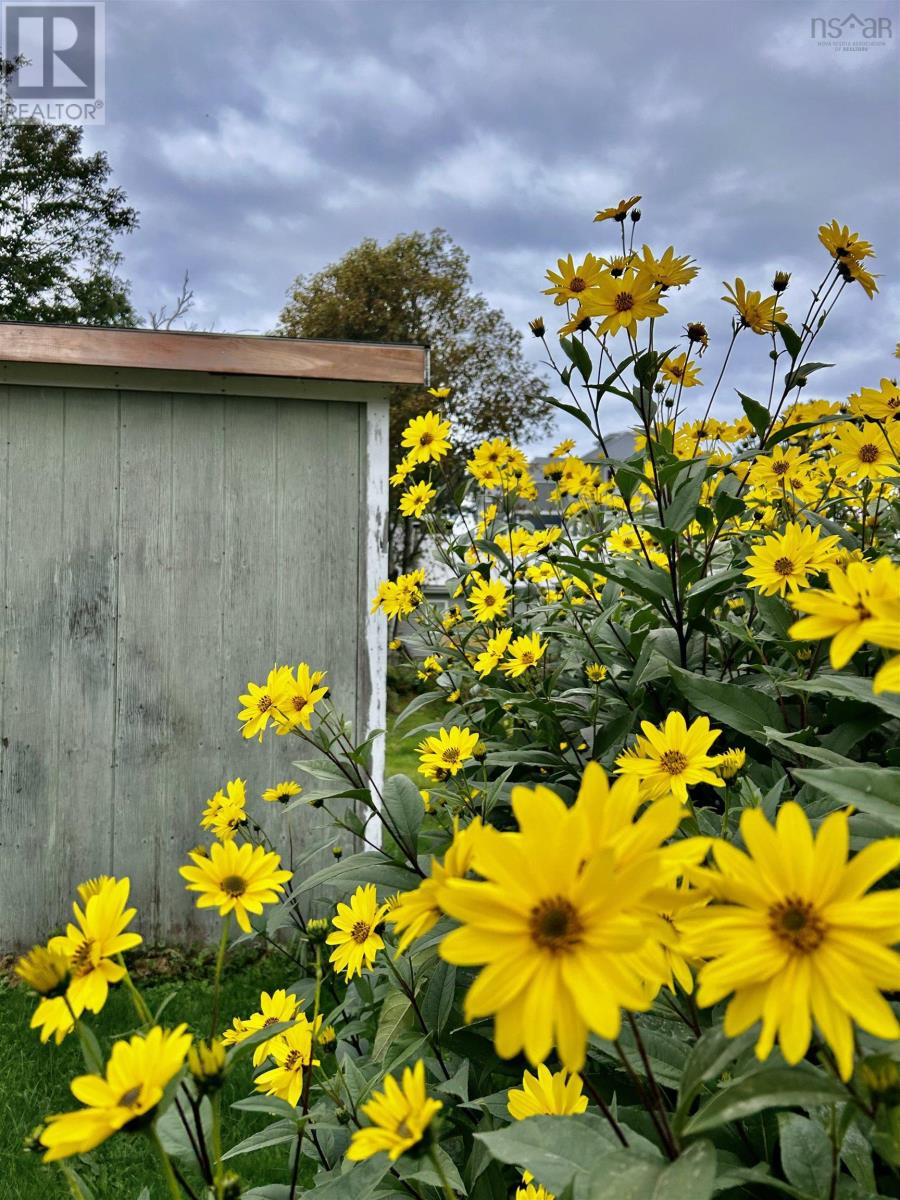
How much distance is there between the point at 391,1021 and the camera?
1.01m

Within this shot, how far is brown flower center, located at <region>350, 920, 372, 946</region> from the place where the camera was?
1017mm

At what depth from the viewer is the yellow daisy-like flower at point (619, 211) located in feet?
4.23

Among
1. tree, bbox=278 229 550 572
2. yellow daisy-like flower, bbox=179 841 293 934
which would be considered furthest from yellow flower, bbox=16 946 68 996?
tree, bbox=278 229 550 572

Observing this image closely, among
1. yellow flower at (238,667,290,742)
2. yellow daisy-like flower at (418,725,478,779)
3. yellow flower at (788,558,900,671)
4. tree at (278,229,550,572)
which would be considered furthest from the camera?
tree at (278,229,550,572)

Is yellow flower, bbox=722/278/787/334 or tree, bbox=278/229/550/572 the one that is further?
tree, bbox=278/229/550/572

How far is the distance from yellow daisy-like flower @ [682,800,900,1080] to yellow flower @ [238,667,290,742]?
800mm

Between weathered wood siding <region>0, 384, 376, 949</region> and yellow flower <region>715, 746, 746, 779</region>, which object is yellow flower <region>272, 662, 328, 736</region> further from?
weathered wood siding <region>0, 384, 376, 949</region>

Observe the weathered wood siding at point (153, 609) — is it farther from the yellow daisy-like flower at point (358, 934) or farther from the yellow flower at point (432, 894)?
the yellow flower at point (432, 894)

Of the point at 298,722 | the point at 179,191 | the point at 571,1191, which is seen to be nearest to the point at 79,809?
the point at 298,722

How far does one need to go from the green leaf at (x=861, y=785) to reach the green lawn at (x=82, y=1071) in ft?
4.24

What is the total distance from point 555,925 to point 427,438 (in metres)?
2.03

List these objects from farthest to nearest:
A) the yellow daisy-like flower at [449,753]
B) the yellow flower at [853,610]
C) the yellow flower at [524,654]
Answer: the yellow flower at [524,654]
the yellow daisy-like flower at [449,753]
the yellow flower at [853,610]

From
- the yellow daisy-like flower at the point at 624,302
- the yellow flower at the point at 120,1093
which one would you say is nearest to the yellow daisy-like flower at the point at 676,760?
the yellow flower at the point at 120,1093

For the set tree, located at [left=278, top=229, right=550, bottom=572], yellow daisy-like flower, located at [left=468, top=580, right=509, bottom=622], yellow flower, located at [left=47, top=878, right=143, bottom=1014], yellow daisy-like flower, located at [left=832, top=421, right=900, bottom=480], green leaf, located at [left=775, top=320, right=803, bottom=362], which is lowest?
yellow flower, located at [left=47, top=878, right=143, bottom=1014]
